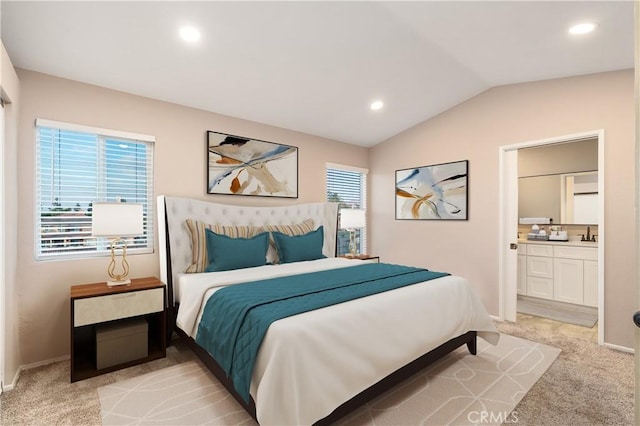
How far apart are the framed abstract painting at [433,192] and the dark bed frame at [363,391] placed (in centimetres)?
193

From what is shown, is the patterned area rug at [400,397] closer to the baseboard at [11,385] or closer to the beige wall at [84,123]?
the baseboard at [11,385]

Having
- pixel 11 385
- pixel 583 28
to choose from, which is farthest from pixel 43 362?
pixel 583 28

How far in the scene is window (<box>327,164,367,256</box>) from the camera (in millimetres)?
4887

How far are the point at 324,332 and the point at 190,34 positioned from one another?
233cm

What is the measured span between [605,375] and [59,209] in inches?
185

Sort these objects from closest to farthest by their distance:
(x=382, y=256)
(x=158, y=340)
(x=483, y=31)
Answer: (x=483, y=31), (x=158, y=340), (x=382, y=256)

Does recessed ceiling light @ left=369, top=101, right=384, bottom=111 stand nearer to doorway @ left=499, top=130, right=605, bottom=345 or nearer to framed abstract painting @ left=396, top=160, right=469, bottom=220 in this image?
framed abstract painting @ left=396, top=160, right=469, bottom=220

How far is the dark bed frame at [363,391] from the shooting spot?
1.73 meters

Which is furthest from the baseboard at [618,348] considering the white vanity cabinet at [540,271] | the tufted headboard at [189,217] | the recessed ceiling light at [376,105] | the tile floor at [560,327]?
the recessed ceiling light at [376,105]

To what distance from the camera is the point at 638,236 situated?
88 centimetres

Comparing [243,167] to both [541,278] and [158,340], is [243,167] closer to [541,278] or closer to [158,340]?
[158,340]

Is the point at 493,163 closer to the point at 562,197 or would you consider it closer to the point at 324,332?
the point at 562,197

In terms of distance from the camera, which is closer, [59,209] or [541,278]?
[59,209]

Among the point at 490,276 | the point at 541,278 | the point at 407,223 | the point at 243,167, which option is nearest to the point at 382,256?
the point at 407,223
